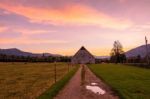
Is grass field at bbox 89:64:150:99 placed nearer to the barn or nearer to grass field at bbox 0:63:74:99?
grass field at bbox 0:63:74:99

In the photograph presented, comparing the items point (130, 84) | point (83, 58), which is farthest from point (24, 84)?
point (83, 58)

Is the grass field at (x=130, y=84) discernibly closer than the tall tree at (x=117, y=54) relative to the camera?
Yes

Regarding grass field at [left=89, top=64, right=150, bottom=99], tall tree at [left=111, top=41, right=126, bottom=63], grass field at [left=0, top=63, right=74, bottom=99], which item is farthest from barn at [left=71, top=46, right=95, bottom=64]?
grass field at [left=89, top=64, right=150, bottom=99]

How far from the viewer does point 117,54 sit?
140m

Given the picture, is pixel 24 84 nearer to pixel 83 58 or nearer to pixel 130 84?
pixel 130 84

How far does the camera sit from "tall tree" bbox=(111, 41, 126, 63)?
5330 inches

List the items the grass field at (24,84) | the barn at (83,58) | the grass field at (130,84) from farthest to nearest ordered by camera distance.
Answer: the barn at (83,58) → the grass field at (24,84) → the grass field at (130,84)

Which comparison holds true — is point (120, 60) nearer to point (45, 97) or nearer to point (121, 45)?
point (121, 45)

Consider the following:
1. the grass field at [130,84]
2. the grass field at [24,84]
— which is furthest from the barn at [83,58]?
the grass field at [130,84]

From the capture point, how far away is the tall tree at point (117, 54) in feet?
444

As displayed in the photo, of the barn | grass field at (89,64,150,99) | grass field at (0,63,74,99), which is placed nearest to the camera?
grass field at (89,64,150,99)

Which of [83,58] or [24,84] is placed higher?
[83,58]

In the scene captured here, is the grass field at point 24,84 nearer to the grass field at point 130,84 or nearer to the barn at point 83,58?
the grass field at point 130,84

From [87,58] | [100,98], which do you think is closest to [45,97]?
[100,98]
